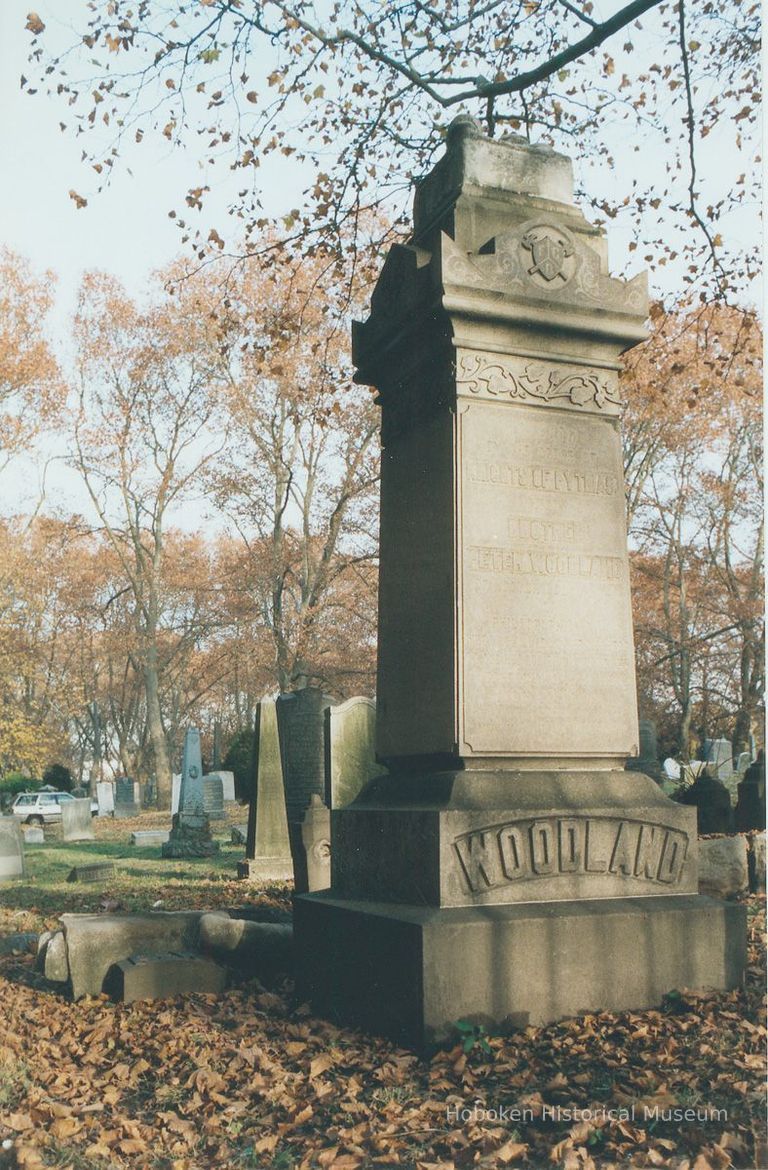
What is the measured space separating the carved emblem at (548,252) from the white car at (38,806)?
36.8 metres

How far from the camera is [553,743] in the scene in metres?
5.02

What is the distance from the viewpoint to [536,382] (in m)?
5.28

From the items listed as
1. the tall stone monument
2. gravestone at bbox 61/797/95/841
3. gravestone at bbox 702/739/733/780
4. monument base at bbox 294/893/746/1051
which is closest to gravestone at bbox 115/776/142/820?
gravestone at bbox 61/797/95/841

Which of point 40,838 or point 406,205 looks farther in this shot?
point 40,838

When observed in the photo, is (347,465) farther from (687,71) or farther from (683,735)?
(687,71)

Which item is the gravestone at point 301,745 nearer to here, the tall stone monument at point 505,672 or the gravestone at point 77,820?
the tall stone monument at point 505,672

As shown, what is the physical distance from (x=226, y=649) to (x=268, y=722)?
3241 centimetres

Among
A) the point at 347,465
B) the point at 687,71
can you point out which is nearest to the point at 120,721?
the point at 347,465

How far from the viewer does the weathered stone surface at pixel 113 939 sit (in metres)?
5.71

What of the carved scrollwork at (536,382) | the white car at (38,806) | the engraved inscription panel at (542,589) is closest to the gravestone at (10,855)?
the engraved inscription panel at (542,589)

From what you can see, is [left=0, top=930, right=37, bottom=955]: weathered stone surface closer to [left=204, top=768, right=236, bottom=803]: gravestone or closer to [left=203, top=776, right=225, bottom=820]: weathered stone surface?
[left=203, top=776, right=225, bottom=820]: weathered stone surface

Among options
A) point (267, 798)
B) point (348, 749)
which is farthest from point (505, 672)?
point (267, 798)

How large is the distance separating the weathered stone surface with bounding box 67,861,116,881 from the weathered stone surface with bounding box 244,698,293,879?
1753 mm

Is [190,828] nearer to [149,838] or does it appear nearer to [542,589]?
[149,838]
